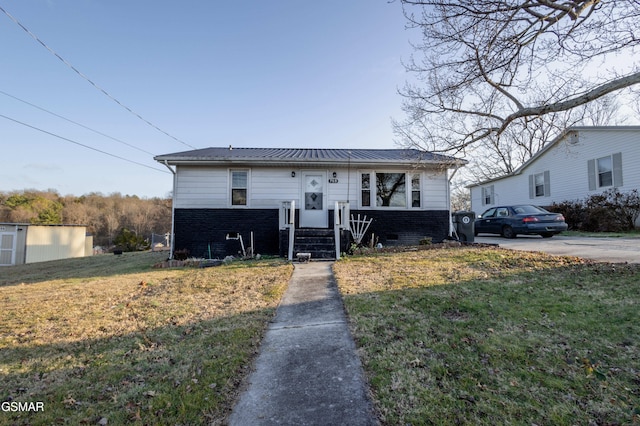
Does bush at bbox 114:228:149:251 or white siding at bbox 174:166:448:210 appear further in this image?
bush at bbox 114:228:149:251

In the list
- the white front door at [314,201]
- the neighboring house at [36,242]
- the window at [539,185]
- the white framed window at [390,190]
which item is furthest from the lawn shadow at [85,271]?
the window at [539,185]

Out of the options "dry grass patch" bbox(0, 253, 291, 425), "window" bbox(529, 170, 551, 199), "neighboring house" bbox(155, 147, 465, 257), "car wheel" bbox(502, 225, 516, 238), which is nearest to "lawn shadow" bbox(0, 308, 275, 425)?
"dry grass patch" bbox(0, 253, 291, 425)

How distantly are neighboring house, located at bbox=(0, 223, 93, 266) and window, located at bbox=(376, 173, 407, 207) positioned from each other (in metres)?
26.8

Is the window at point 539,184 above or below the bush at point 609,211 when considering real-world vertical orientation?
above

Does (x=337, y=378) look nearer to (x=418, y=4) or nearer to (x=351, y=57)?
(x=418, y=4)

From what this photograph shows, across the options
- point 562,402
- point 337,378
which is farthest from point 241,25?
point 562,402

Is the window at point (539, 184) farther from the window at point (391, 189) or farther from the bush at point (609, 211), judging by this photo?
the window at point (391, 189)

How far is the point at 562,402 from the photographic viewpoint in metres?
2.12

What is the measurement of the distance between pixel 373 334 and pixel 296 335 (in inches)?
34.7

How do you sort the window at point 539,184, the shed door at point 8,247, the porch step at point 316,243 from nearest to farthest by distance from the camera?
the porch step at point 316,243 < the window at point 539,184 < the shed door at point 8,247

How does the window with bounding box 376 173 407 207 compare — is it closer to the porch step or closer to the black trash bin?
the black trash bin

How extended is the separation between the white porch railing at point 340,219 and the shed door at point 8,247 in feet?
86.0

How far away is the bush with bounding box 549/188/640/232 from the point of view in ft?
41.4

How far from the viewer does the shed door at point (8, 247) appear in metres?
22.1
